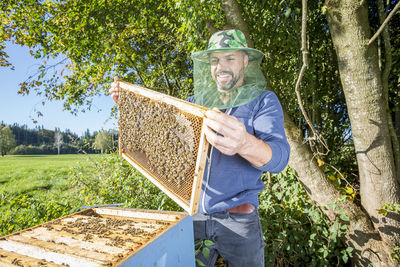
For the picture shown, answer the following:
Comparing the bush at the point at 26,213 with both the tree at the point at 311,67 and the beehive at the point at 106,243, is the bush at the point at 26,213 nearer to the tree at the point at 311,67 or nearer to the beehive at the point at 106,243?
the beehive at the point at 106,243

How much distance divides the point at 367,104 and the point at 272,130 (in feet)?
Result: 6.77

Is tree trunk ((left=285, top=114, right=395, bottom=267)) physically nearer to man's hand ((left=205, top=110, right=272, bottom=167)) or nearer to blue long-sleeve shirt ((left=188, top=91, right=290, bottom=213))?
blue long-sleeve shirt ((left=188, top=91, right=290, bottom=213))

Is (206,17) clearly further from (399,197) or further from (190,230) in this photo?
(399,197)

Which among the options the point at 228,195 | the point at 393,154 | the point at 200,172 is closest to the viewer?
the point at 200,172

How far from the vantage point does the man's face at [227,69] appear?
1.98 m

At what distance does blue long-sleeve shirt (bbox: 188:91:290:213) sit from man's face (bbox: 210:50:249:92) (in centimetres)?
29

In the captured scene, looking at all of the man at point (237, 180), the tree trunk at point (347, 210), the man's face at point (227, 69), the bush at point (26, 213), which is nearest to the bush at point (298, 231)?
the tree trunk at point (347, 210)

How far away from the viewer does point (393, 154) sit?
10.7 feet

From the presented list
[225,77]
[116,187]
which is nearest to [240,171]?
[225,77]

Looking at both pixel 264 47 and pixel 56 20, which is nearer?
pixel 264 47

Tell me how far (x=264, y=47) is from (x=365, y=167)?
10.1 ft

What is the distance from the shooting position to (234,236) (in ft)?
5.85

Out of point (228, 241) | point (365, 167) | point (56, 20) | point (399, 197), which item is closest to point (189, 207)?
point (228, 241)

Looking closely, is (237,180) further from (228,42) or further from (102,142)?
(102,142)
